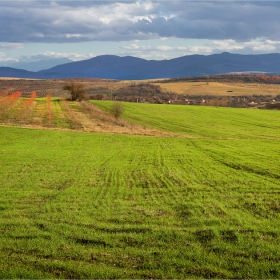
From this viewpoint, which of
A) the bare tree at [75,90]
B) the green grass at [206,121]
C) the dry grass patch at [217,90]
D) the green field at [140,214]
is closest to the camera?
the green field at [140,214]

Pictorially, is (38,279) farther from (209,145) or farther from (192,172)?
(209,145)

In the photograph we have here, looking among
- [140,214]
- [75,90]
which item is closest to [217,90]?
[75,90]

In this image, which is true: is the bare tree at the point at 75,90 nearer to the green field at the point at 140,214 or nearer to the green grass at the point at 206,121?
the green grass at the point at 206,121

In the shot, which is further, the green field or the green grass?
the green grass

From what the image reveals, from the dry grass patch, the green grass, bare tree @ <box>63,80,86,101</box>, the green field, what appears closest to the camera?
the green field

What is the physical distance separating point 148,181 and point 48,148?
15187 millimetres

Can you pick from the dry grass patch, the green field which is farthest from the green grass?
the dry grass patch

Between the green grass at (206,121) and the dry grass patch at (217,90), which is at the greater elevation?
the dry grass patch at (217,90)

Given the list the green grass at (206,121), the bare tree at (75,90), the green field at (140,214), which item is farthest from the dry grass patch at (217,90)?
the green field at (140,214)

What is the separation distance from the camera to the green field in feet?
31.2

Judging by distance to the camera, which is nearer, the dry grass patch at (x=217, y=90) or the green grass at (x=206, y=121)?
the green grass at (x=206, y=121)

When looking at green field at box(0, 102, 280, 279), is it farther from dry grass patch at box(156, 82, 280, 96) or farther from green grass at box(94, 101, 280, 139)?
dry grass patch at box(156, 82, 280, 96)

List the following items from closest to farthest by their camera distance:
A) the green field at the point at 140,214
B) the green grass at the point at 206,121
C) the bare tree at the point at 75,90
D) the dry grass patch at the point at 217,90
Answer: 1. the green field at the point at 140,214
2. the green grass at the point at 206,121
3. the bare tree at the point at 75,90
4. the dry grass patch at the point at 217,90

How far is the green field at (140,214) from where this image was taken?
952 cm
